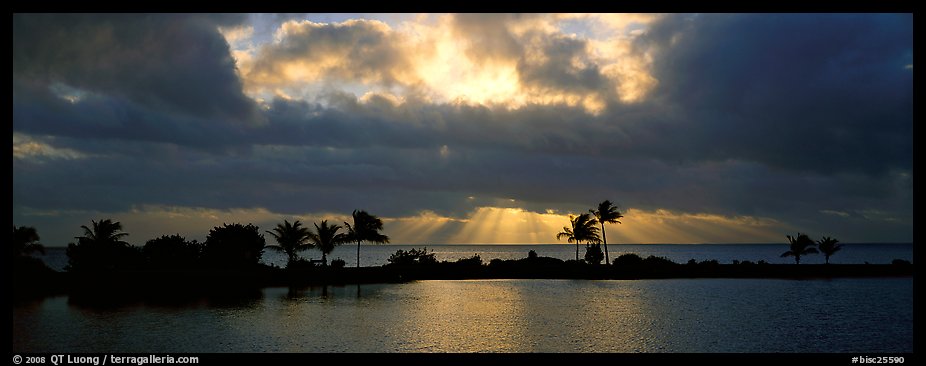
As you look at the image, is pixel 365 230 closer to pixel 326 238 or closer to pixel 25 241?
pixel 326 238

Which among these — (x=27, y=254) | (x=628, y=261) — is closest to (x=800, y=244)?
(x=628, y=261)

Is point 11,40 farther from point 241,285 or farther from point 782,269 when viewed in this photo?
point 782,269

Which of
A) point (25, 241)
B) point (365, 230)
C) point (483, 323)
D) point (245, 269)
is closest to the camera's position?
point (483, 323)

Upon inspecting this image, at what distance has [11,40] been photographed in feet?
64.0

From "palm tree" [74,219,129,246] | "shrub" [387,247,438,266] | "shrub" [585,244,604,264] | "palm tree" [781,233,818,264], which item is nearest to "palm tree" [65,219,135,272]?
"palm tree" [74,219,129,246]

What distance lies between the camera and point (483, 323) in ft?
114

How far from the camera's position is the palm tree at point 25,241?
46.0 metres

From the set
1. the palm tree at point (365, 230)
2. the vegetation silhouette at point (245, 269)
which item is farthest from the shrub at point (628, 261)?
the palm tree at point (365, 230)

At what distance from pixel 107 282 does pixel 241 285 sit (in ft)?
36.4

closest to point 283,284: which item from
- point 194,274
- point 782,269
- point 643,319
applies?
point 194,274

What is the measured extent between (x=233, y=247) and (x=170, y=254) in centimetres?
597

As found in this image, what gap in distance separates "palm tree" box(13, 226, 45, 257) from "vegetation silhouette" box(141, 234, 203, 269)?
27.6 feet

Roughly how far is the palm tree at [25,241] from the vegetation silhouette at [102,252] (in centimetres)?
309

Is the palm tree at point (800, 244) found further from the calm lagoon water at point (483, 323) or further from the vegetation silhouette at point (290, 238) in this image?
the vegetation silhouette at point (290, 238)
